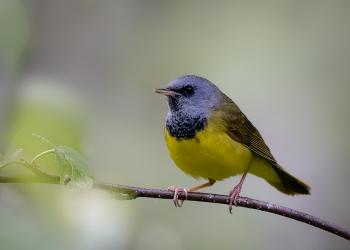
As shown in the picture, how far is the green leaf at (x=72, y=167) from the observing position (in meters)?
1.93

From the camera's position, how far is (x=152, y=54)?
27.8 ft

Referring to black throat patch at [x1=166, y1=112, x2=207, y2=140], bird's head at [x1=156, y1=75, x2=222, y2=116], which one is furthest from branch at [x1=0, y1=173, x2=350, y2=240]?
bird's head at [x1=156, y1=75, x2=222, y2=116]

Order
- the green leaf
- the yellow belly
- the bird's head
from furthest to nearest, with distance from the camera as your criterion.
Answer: the bird's head → the yellow belly → the green leaf

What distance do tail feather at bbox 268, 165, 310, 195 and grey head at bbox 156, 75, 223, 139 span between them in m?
0.64

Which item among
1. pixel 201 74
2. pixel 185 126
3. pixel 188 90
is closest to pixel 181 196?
pixel 185 126

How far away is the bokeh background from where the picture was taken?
4.34 meters

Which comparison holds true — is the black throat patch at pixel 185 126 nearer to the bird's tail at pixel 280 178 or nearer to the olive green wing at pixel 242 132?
the olive green wing at pixel 242 132

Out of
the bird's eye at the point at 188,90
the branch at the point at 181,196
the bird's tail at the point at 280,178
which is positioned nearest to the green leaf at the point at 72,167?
the branch at the point at 181,196

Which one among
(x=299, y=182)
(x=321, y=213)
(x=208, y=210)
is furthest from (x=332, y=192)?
(x=299, y=182)

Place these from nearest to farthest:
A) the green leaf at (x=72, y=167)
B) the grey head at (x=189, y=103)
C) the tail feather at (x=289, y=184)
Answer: the green leaf at (x=72, y=167)
the grey head at (x=189, y=103)
the tail feather at (x=289, y=184)

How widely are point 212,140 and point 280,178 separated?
0.76 meters

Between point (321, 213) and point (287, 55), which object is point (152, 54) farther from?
point (321, 213)

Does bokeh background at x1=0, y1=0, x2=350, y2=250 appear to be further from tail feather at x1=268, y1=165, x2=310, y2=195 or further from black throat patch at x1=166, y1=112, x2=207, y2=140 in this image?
tail feather at x1=268, y1=165, x2=310, y2=195

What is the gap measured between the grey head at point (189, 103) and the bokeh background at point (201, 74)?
0.55 m
